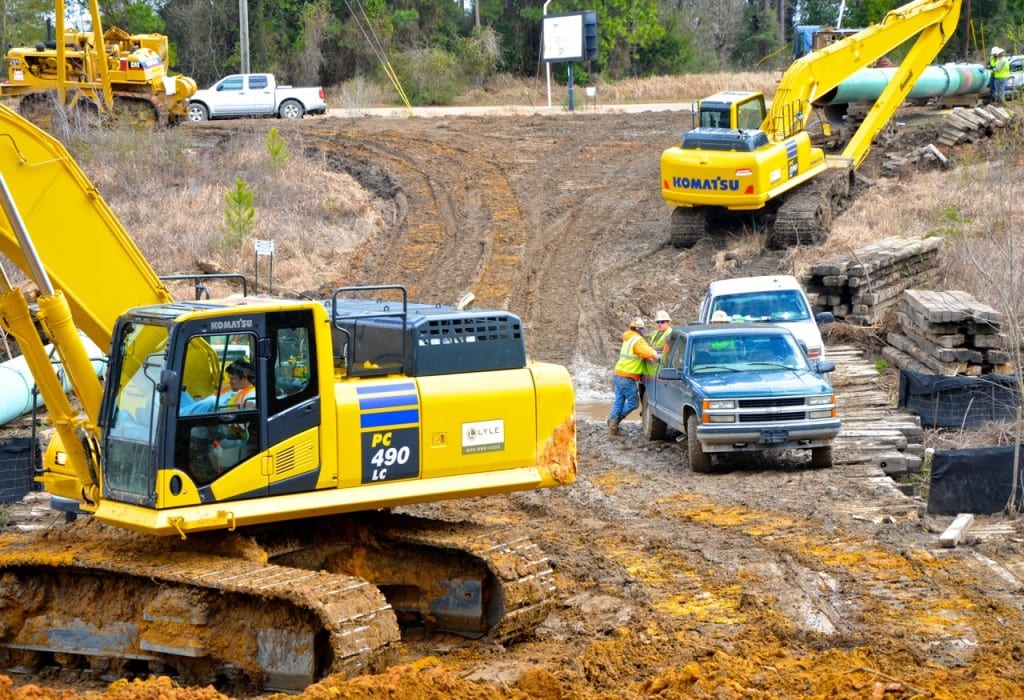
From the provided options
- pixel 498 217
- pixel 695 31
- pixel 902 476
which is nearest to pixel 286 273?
pixel 498 217

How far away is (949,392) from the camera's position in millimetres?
16828

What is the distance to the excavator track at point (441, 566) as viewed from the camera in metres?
9.48

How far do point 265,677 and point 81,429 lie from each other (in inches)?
88.9

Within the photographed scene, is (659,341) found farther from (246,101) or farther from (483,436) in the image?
(246,101)

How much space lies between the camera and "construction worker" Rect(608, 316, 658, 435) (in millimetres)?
17312

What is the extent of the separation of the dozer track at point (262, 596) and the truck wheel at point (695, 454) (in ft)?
17.5

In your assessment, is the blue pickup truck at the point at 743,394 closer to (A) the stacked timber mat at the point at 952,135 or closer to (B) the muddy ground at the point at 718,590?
(B) the muddy ground at the point at 718,590

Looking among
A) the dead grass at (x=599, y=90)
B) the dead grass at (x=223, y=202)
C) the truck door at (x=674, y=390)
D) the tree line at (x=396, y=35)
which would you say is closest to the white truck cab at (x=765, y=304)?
the truck door at (x=674, y=390)

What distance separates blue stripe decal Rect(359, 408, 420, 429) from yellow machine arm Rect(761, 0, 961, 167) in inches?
741

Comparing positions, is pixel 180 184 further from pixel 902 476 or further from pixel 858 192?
pixel 902 476

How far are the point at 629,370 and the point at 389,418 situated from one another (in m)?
8.29

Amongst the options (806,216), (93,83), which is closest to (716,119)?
(806,216)

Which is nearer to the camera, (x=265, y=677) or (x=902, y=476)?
(x=265, y=677)

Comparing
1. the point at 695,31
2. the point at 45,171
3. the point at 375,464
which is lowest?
the point at 375,464
